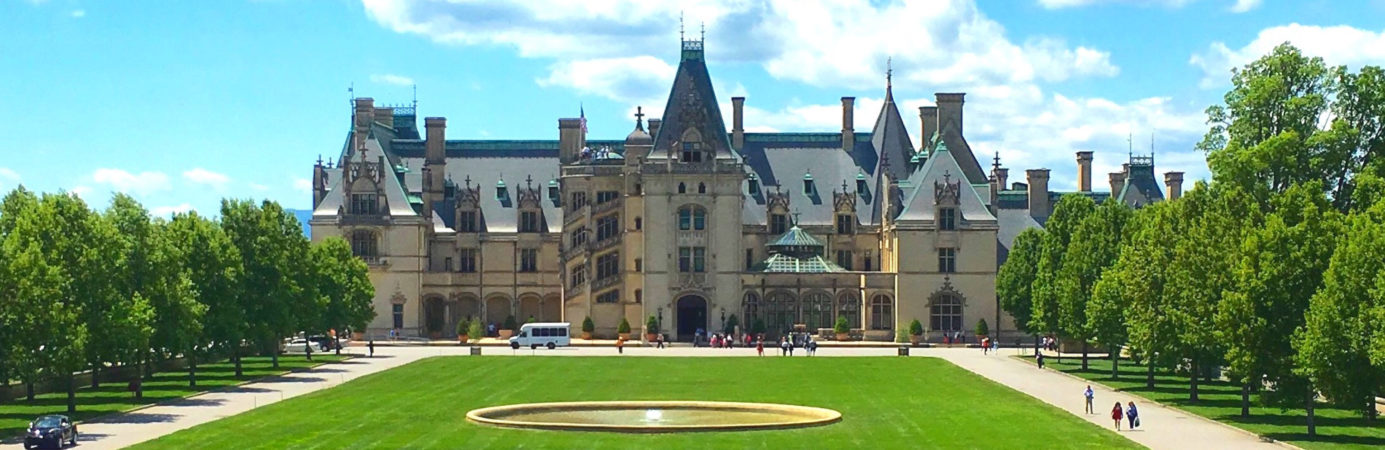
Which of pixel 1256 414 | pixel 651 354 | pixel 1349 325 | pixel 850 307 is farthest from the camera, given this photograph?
pixel 850 307

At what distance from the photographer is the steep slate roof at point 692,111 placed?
406ft

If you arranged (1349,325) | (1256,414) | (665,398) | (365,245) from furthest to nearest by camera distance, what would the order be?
(365,245) < (665,398) < (1256,414) < (1349,325)

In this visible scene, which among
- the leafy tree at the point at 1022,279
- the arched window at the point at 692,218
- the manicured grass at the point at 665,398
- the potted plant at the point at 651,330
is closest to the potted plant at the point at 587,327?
the potted plant at the point at 651,330

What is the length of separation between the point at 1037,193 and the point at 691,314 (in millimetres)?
27952

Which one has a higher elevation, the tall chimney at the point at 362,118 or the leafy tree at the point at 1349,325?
the tall chimney at the point at 362,118

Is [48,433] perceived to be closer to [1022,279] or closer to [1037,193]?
[1022,279]

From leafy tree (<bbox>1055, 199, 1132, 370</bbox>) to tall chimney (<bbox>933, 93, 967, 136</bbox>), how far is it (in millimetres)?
49787

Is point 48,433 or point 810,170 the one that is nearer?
point 48,433

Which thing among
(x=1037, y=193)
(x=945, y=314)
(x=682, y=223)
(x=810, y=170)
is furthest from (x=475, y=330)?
(x=1037, y=193)

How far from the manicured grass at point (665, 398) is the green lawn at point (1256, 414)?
5.09 meters

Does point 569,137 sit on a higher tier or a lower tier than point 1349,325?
higher

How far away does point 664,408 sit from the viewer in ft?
217

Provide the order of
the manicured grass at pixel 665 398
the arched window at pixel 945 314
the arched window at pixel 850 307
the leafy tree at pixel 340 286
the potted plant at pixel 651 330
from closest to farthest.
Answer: the manicured grass at pixel 665 398
the leafy tree at pixel 340 286
the potted plant at pixel 651 330
the arched window at pixel 945 314
the arched window at pixel 850 307

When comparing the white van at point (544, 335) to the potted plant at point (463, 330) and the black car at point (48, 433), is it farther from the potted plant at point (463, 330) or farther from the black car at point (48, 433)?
the black car at point (48, 433)
